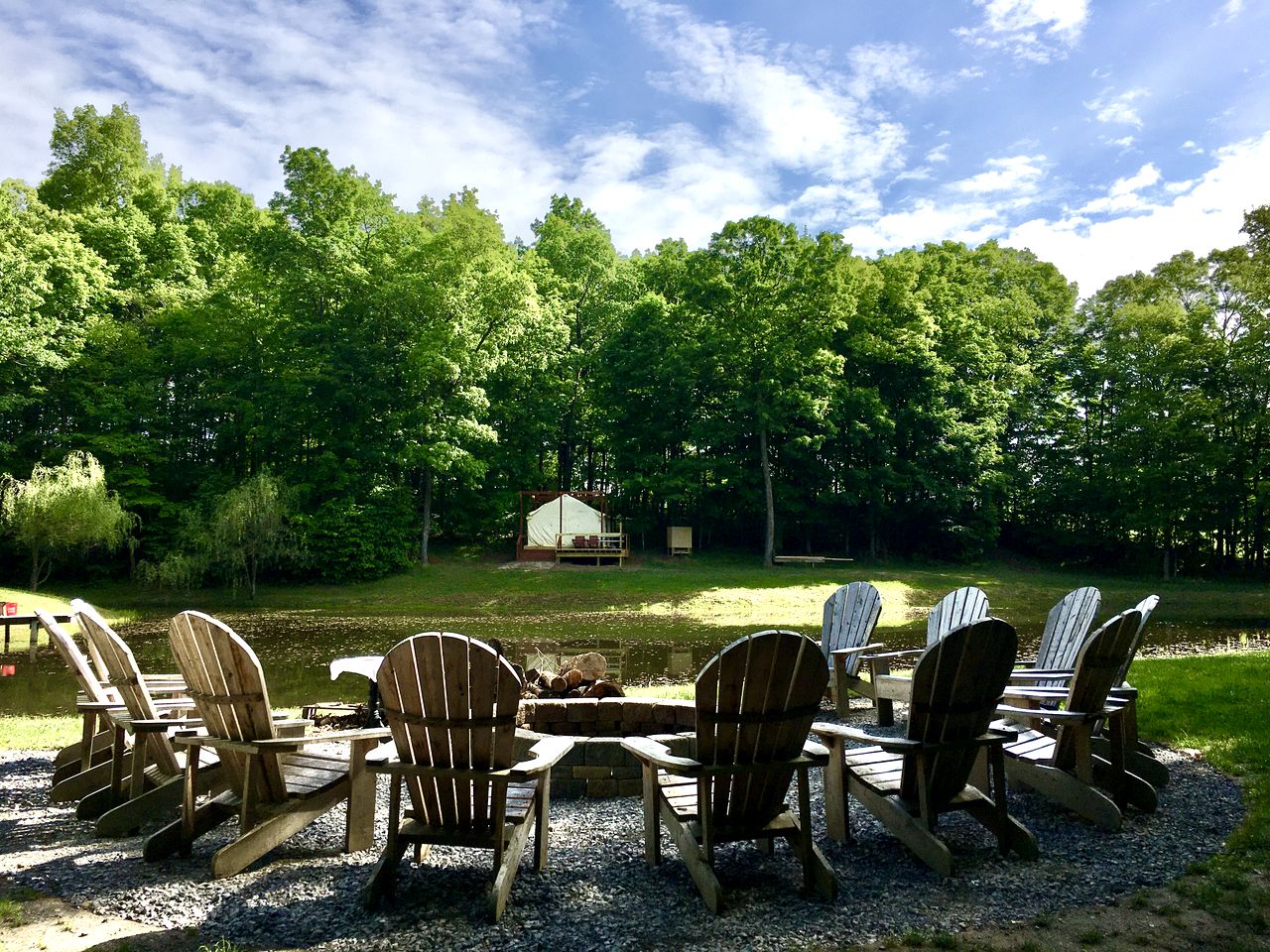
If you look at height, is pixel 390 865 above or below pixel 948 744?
below

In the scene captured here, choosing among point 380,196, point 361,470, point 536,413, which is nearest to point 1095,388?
point 536,413

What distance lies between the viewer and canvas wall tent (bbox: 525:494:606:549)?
2662cm

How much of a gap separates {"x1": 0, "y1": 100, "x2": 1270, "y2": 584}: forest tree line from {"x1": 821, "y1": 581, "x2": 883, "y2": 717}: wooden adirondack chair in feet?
58.2

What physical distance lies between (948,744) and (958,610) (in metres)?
3.30

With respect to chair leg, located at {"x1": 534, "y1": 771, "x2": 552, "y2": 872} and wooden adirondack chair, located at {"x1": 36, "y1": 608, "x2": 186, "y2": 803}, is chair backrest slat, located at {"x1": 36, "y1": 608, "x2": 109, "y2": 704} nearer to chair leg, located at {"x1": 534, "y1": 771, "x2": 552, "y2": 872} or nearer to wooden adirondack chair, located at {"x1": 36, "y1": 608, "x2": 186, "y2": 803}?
wooden adirondack chair, located at {"x1": 36, "y1": 608, "x2": 186, "y2": 803}

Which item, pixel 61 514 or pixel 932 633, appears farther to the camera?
pixel 61 514

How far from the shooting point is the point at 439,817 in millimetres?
3367

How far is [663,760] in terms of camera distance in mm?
3305

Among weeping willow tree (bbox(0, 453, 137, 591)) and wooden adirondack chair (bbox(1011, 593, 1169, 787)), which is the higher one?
weeping willow tree (bbox(0, 453, 137, 591))

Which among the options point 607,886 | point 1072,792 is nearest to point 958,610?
point 1072,792

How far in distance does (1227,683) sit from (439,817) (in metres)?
7.62

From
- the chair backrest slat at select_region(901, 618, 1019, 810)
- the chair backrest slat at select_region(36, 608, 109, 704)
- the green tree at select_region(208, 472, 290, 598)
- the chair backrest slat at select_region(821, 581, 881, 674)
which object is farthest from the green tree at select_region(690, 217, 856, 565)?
the chair backrest slat at select_region(36, 608, 109, 704)

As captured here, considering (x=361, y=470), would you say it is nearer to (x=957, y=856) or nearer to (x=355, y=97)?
(x=355, y=97)

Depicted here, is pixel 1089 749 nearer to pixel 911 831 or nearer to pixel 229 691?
pixel 911 831
